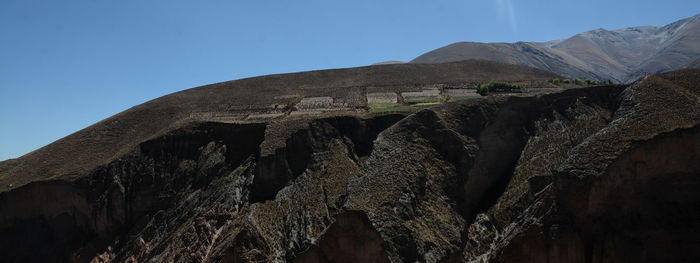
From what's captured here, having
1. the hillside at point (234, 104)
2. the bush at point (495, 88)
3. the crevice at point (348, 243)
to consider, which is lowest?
the crevice at point (348, 243)

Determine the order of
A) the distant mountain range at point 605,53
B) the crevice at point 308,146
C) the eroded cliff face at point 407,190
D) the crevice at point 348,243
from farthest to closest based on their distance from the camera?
the distant mountain range at point 605,53 → the crevice at point 308,146 → the crevice at point 348,243 → the eroded cliff face at point 407,190

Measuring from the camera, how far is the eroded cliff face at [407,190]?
72.0ft

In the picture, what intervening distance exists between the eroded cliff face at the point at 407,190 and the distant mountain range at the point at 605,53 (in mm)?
64398

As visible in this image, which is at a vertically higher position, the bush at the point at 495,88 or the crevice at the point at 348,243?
the bush at the point at 495,88

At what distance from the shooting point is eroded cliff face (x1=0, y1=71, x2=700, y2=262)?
21938 mm

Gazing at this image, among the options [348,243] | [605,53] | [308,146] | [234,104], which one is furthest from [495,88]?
[605,53]

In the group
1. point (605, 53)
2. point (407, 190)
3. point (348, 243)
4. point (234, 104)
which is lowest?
point (348, 243)

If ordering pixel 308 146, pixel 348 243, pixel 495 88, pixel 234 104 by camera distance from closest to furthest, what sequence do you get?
pixel 348 243, pixel 308 146, pixel 495 88, pixel 234 104

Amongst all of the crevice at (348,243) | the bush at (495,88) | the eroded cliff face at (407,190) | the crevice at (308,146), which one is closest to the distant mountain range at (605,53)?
the bush at (495,88)

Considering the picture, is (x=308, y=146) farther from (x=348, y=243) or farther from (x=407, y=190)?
(x=348, y=243)

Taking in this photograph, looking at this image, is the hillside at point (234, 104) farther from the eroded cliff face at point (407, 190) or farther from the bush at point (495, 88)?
the bush at point (495, 88)

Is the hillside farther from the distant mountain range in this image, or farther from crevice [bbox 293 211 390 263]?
the distant mountain range

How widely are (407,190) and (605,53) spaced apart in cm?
14452

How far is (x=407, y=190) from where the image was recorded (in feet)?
86.3
